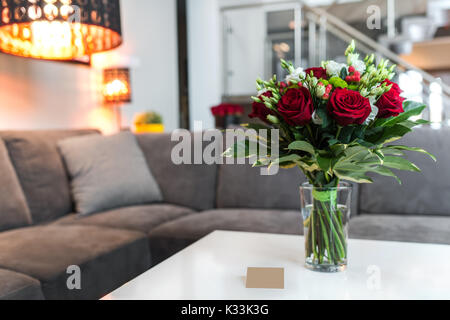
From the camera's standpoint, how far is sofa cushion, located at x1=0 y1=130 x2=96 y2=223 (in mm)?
1997

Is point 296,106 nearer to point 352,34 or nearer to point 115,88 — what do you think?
point 115,88

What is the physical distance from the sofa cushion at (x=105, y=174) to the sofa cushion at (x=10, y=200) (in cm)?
29

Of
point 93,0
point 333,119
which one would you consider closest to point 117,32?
point 93,0

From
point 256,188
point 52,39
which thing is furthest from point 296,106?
point 256,188

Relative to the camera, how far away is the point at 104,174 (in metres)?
2.22

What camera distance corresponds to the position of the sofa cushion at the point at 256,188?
2.21m

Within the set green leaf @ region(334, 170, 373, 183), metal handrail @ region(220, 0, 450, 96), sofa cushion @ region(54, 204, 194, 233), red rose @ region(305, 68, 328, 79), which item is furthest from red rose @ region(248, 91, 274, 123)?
metal handrail @ region(220, 0, 450, 96)

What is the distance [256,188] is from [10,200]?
3.86 ft

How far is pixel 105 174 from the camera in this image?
2227 millimetres

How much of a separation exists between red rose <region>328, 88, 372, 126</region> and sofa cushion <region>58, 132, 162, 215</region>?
5.14 ft

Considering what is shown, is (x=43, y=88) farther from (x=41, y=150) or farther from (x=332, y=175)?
(x=332, y=175)

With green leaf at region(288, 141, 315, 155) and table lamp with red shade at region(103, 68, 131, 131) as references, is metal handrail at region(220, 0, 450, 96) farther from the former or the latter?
green leaf at region(288, 141, 315, 155)

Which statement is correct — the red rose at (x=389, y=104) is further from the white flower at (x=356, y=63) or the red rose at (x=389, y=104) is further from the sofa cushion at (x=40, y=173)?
the sofa cushion at (x=40, y=173)

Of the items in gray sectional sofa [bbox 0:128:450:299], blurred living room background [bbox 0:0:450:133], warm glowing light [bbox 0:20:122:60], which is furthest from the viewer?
blurred living room background [bbox 0:0:450:133]
